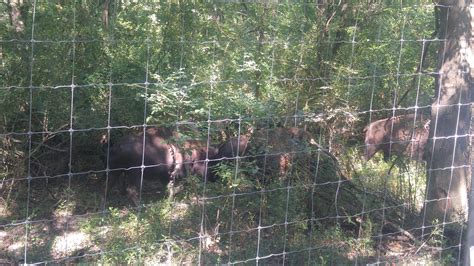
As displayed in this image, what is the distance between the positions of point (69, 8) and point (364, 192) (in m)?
2.90

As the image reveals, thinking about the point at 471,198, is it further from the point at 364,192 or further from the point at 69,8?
the point at 69,8

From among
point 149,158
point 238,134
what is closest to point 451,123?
point 238,134

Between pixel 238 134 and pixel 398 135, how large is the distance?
254 cm

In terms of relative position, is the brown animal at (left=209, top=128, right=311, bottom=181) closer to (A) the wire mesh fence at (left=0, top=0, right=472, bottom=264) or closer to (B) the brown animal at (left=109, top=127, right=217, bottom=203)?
(A) the wire mesh fence at (left=0, top=0, right=472, bottom=264)

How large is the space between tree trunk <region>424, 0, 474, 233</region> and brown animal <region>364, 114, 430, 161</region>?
415 mm

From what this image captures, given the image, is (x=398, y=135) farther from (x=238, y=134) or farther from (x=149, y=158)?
(x=238, y=134)

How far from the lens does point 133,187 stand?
6.16 m

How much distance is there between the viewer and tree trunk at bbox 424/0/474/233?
15.7 ft

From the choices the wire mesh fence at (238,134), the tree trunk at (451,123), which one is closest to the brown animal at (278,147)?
the wire mesh fence at (238,134)

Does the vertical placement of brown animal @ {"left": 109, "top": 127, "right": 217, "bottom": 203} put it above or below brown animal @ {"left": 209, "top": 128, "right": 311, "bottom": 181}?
below

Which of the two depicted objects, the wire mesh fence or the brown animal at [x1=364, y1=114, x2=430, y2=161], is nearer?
the wire mesh fence

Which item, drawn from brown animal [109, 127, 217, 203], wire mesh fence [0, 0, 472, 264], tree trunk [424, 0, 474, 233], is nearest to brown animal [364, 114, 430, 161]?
wire mesh fence [0, 0, 472, 264]


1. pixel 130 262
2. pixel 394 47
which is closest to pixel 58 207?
pixel 130 262

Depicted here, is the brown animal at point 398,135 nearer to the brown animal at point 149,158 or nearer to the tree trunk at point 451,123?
the tree trunk at point 451,123
